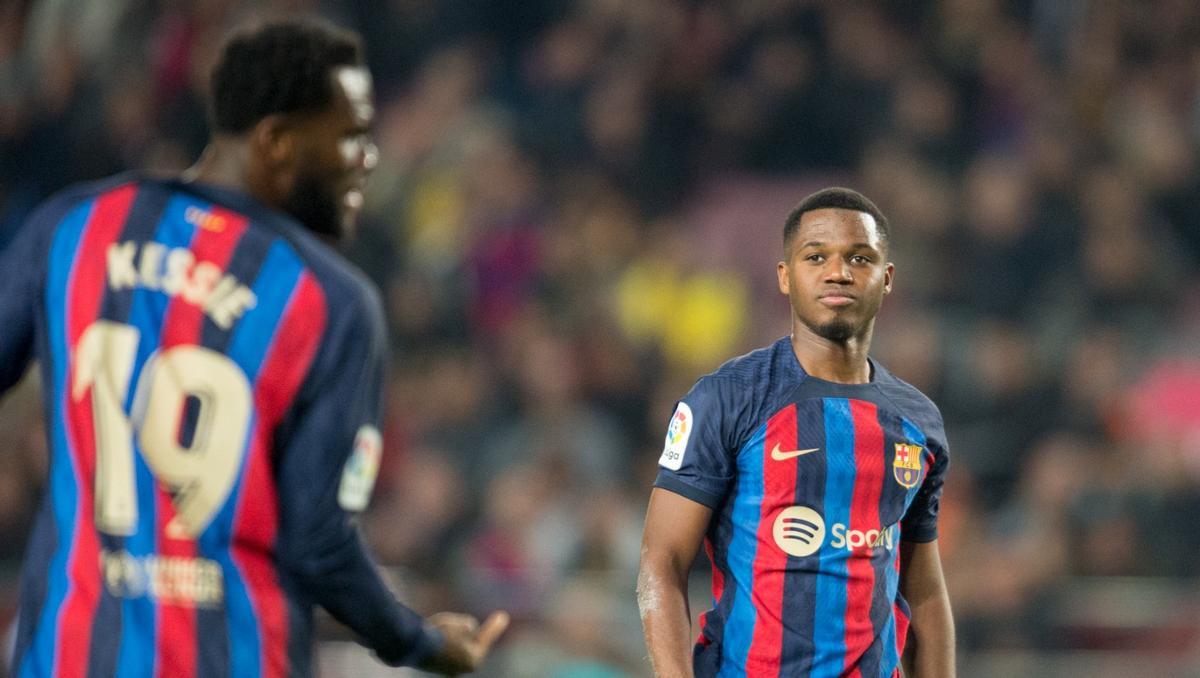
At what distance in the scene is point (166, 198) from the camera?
2820 millimetres

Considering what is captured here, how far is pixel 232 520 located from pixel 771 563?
1.30 metres

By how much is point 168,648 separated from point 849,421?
Answer: 63.4 inches

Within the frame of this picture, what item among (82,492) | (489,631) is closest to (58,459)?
(82,492)

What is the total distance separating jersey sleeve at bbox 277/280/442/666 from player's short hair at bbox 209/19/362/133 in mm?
373

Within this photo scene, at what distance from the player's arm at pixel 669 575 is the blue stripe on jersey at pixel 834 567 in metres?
0.27

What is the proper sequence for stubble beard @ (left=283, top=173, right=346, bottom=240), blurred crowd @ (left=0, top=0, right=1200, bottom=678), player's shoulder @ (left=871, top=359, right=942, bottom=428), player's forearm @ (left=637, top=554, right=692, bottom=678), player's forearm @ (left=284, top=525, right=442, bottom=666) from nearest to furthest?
1. player's forearm @ (left=284, top=525, right=442, bottom=666)
2. stubble beard @ (left=283, top=173, right=346, bottom=240)
3. player's forearm @ (left=637, top=554, right=692, bottom=678)
4. player's shoulder @ (left=871, top=359, right=942, bottom=428)
5. blurred crowd @ (left=0, top=0, right=1200, bottom=678)

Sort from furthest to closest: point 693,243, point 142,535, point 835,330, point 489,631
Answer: point 693,243 → point 835,330 → point 489,631 → point 142,535

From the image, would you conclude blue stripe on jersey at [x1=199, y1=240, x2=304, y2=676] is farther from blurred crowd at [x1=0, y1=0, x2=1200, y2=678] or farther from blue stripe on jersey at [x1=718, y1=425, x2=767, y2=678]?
blurred crowd at [x1=0, y1=0, x2=1200, y2=678]

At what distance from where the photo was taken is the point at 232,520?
270 cm

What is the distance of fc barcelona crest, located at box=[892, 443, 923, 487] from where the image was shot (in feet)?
Answer: 11.8

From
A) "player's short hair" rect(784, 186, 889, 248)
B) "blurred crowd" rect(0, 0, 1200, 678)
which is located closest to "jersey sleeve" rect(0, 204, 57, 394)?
"player's short hair" rect(784, 186, 889, 248)

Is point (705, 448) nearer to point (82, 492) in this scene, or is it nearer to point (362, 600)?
point (362, 600)

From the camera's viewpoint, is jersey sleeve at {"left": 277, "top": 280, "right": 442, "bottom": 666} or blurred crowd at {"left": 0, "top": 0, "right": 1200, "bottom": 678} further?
blurred crowd at {"left": 0, "top": 0, "right": 1200, "bottom": 678}

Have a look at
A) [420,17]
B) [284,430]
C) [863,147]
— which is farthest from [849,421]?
[420,17]
